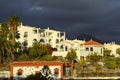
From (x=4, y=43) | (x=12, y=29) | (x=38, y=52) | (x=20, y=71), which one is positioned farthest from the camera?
(x=12, y=29)

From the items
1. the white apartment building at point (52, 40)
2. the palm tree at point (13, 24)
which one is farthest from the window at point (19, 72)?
the white apartment building at point (52, 40)

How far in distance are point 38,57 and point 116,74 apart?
28.4m

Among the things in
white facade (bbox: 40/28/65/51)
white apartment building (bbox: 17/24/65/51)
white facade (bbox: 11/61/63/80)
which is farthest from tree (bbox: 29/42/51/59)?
white facade (bbox: 40/28/65/51)

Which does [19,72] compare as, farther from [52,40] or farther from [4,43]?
[52,40]

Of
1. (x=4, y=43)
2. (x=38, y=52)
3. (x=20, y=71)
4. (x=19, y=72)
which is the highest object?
(x=4, y=43)

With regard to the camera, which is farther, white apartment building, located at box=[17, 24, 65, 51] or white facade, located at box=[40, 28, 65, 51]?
white facade, located at box=[40, 28, 65, 51]

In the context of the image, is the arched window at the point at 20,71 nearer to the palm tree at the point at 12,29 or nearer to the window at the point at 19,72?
the window at the point at 19,72

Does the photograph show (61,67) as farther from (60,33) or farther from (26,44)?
(60,33)

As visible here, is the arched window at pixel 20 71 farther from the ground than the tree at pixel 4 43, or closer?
closer

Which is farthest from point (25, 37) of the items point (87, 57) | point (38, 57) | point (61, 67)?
point (61, 67)

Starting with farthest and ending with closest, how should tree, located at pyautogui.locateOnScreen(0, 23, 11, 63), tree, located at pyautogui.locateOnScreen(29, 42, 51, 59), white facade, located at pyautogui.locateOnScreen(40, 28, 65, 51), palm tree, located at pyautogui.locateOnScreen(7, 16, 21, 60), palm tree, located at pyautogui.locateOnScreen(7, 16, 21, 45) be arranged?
white facade, located at pyautogui.locateOnScreen(40, 28, 65, 51), palm tree, located at pyautogui.locateOnScreen(7, 16, 21, 45), tree, located at pyautogui.locateOnScreen(29, 42, 51, 59), palm tree, located at pyautogui.locateOnScreen(7, 16, 21, 60), tree, located at pyautogui.locateOnScreen(0, 23, 11, 63)

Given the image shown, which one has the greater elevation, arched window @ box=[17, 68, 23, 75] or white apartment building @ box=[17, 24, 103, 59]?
white apartment building @ box=[17, 24, 103, 59]

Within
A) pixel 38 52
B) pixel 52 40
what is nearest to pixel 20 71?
pixel 38 52

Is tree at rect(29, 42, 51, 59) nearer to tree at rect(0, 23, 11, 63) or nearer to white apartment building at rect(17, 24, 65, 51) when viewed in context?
tree at rect(0, 23, 11, 63)
